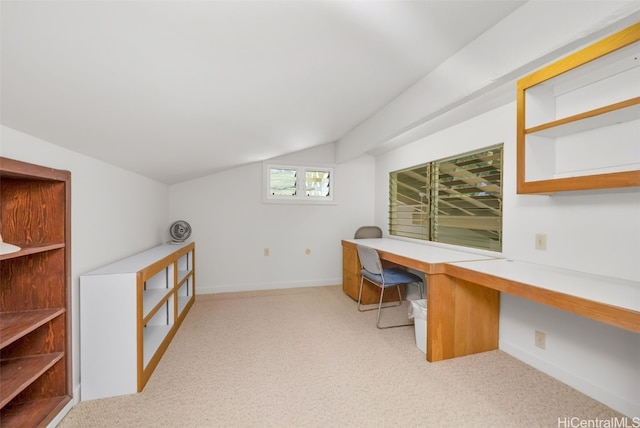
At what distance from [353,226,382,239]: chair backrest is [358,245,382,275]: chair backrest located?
3.27 feet

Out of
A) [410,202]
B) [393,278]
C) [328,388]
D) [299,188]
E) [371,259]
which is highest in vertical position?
[299,188]

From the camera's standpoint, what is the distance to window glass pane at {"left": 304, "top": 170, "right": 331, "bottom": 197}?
163 inches

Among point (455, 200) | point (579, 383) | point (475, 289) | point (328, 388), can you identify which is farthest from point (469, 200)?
point (328, 388)

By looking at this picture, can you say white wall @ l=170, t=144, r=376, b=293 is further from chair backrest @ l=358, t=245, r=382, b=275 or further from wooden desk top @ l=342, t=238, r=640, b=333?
wooden desk top @ l=342, t=238, r=640, b=333

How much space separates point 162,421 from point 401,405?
52.1 inches

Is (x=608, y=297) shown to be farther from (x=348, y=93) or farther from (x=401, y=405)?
(x=348, y=93)

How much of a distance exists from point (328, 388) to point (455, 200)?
212 centimetres

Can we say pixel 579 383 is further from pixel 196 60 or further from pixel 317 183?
pixel 317 183

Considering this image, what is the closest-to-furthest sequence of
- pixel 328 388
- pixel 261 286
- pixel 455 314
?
pixel 328 388 → pixel 455 314 → pixel 261 286

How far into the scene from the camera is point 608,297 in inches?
48.4

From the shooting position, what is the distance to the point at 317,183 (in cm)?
419

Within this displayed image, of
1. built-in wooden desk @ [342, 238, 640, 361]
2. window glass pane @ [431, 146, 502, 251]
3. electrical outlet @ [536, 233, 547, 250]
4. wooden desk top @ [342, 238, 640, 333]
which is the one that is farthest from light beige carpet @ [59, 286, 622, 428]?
window glass pane @ [431, 146, 502, 251]

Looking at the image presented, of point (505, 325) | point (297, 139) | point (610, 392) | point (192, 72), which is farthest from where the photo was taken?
point (297, 139)

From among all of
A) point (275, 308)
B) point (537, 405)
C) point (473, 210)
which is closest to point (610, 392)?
point (537, 405)
